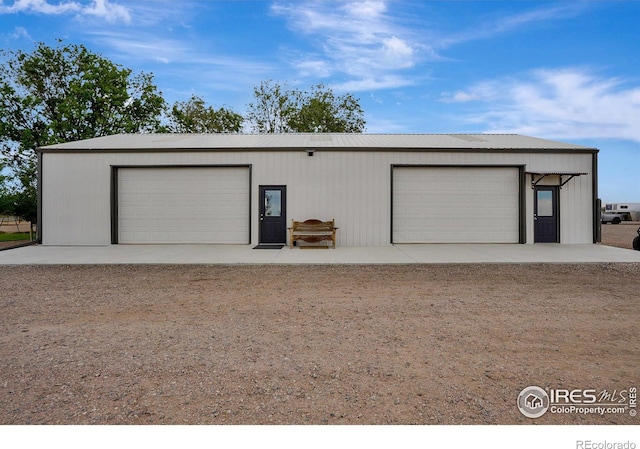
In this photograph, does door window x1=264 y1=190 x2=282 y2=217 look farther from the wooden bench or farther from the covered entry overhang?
the covered entry overhang

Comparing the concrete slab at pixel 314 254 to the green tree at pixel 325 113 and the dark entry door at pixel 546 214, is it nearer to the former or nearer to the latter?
the dark entry door at pixel 546 214

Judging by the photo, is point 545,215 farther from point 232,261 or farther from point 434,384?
point 434,384

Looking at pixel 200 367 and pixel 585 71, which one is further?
pixel 585 71

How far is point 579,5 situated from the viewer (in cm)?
980

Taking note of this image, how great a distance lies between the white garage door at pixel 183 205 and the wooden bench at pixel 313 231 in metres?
1.94

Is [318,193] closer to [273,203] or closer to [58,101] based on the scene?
[273,203]

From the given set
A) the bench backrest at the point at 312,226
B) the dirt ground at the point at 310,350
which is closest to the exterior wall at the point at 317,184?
the bench backrest at the point at 312,226

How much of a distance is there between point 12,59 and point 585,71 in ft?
101

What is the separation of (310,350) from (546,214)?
1185 centimetres

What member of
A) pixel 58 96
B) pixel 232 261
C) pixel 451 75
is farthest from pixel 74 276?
pixel 58 96

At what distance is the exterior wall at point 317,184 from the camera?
474 inches

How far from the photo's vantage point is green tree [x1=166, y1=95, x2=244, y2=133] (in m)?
29.3

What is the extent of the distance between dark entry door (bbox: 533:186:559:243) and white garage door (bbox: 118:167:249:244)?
Result: 386 inches

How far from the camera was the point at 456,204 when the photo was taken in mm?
12281
